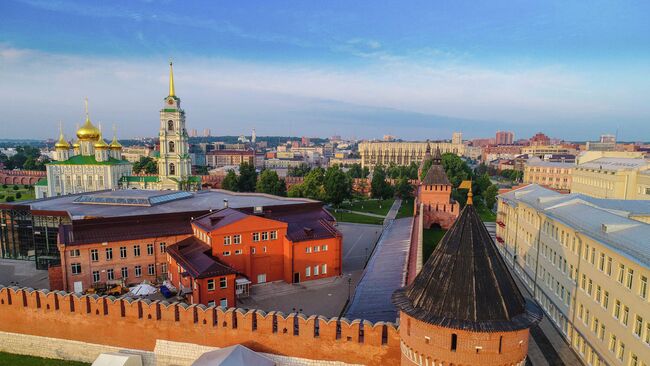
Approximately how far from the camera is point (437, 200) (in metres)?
50.7

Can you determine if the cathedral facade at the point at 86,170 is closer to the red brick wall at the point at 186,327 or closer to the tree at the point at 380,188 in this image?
the tree at the point at 380,188

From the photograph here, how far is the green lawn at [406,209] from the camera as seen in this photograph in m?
62.7

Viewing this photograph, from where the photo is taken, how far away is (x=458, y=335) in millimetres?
12430

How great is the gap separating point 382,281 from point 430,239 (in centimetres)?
1635

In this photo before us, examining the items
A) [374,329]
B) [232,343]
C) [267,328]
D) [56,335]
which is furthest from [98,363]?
[374,329]

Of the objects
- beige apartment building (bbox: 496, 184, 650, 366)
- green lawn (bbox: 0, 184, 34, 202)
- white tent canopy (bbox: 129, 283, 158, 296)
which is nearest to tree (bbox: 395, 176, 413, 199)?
beige apartment building (bbox: 496, 184, 650, 366)

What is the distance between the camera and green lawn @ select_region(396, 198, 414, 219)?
62722 millimetres

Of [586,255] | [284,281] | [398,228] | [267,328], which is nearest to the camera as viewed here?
[267,328]

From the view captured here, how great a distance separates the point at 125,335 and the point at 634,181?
158 feet

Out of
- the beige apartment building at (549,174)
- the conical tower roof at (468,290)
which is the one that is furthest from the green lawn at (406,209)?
the conical tower roof at (468,290)

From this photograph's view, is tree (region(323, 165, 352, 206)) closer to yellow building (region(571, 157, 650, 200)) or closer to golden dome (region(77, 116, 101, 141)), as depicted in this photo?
yellow building (region(571, 157, 650, 200))

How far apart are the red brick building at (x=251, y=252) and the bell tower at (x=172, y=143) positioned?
36.4m

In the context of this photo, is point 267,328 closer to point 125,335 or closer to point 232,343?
point 232,343

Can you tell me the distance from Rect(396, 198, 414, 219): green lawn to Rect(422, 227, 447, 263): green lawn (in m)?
11.8
